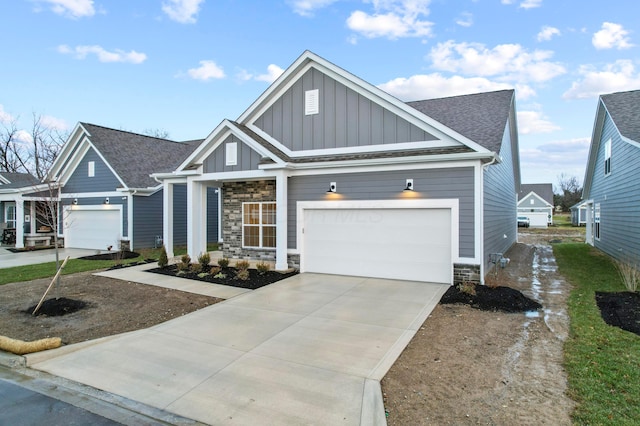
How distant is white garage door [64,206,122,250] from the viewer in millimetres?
17953

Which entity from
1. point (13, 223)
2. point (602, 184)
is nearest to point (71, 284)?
point (13, 223)

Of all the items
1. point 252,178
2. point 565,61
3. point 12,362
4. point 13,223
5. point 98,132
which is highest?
point 565,61

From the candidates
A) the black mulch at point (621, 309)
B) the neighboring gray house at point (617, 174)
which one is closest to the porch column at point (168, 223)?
the black mulch at point (621, 309)

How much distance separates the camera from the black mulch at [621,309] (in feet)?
20.3

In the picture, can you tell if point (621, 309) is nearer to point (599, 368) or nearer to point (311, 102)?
point (599, 368)

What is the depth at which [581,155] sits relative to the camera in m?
55.1

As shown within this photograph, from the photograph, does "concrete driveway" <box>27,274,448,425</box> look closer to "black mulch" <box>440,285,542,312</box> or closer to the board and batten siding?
"black mulch" <box>440,285,542,312</box>

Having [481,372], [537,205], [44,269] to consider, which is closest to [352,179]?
[481,372]

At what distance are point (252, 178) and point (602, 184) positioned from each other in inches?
620

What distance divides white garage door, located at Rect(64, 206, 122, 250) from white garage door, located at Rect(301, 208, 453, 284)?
11469 millimetres

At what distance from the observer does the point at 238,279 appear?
10.3m

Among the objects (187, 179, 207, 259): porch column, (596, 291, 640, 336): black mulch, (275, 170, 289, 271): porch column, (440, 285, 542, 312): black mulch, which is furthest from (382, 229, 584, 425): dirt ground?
(187, 179, 207, 259): porch column

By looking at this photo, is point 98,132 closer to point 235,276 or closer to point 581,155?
point 235,276

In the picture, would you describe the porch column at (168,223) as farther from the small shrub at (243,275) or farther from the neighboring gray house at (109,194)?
the small shrub at (243,275)
